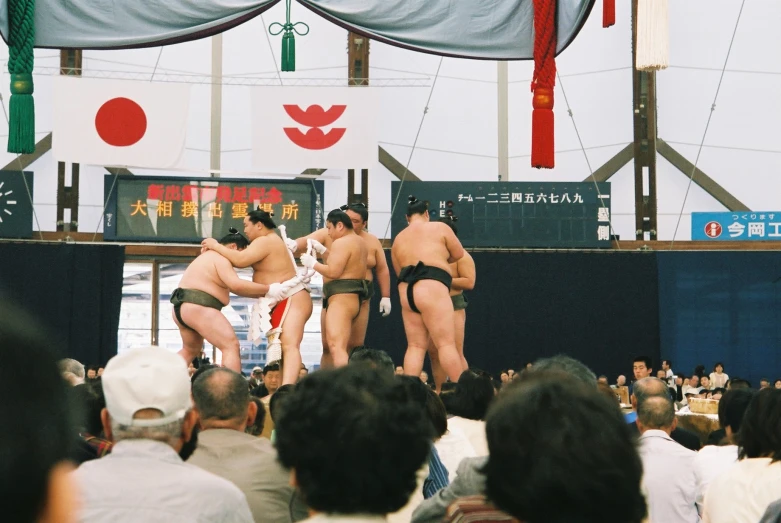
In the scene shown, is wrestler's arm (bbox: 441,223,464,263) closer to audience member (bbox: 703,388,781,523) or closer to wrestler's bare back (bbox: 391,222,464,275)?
wrestler's bare back (bbox: 391,222,464,275)

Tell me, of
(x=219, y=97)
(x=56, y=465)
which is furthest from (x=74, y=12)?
(x=219, y=97)

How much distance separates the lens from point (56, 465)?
62cm

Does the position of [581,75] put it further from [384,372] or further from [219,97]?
[384,372]

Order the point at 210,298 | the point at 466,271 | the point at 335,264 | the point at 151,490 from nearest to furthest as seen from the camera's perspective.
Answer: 1. the point at 151,490
2. the point at 335,264
3. the point at 210,298
4. the point at 466,271

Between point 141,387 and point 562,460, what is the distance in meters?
0.67

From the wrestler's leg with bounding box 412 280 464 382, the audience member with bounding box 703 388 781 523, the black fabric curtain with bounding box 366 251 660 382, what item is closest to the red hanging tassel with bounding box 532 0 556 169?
the wrestler's leg with bounding box 412 280 464 382

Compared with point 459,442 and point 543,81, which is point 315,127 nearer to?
point 543,81

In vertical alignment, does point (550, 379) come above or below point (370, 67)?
below

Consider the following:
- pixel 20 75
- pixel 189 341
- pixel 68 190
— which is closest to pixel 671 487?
pixel 189 341

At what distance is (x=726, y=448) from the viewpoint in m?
2.65

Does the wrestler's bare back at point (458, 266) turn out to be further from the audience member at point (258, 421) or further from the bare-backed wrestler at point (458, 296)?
the audience member at point (258, 421)

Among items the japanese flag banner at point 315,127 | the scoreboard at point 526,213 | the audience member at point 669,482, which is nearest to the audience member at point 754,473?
the audience member at point 669,482

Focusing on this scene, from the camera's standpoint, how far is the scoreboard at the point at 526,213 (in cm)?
1022

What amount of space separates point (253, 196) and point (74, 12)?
458 centimetres
